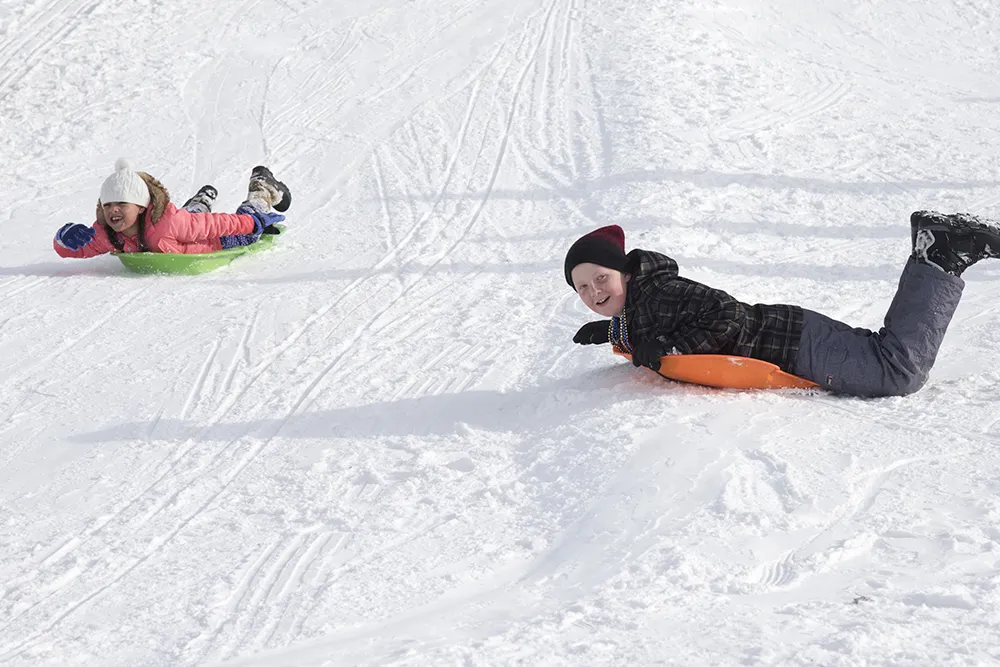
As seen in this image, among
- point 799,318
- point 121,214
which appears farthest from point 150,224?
point 799,318

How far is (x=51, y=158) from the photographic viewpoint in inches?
358

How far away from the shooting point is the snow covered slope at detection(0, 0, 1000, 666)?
110 inches

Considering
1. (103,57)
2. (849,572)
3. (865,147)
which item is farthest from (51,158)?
(849,572)

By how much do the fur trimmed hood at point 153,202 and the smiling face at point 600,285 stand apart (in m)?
3.20

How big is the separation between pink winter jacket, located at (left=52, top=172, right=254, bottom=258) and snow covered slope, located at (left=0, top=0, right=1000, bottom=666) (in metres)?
0.19

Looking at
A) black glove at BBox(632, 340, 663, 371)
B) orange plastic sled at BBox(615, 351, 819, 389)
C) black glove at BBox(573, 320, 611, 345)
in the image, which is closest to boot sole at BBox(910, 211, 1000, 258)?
orange plastic sled at BBox(615, 351, 819, 389)

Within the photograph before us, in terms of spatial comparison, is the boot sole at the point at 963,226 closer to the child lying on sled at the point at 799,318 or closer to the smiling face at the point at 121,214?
the child lying on sled at the point at 799,318

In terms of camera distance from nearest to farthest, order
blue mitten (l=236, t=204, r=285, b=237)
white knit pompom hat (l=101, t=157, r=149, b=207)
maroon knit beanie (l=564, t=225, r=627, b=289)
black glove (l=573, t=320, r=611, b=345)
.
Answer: maroon knit beanie (l=564, t=225, r=627, b=289), black glove (l=573, t=320, r=611, b=345), white knit pompom hat (l=101, t=157, r=149, b=207), blue mitten (l=236, t=204, r=285, b=237)

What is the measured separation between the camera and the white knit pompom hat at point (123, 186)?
19.9 ft

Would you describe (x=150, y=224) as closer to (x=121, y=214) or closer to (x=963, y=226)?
(x=121, y=214)

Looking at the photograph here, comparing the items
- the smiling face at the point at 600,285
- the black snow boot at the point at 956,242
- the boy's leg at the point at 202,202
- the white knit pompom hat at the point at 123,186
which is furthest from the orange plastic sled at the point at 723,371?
the boy's leg at the point at 202,202

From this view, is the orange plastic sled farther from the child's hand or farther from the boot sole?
the child's hand

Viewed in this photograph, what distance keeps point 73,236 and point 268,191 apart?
Answer: 1296 mm

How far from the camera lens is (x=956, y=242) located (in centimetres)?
418
